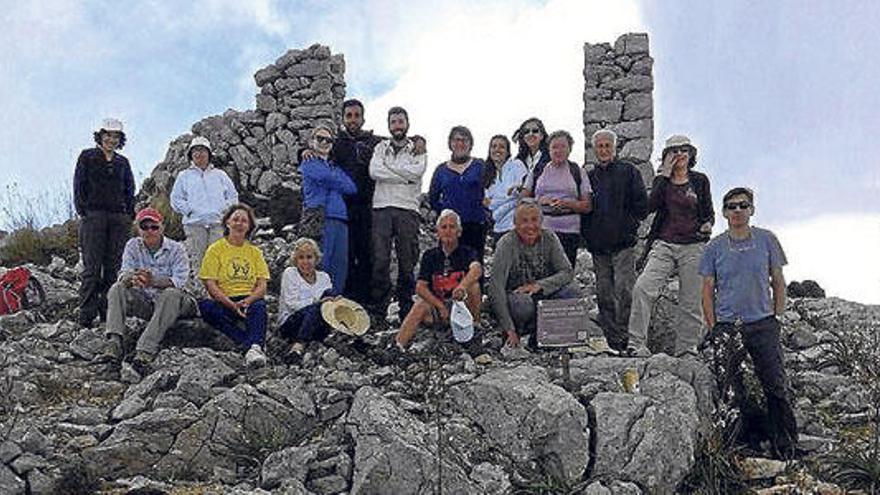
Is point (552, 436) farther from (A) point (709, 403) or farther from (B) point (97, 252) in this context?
(B) point (97, 252)

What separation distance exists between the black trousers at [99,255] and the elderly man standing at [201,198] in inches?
30.0

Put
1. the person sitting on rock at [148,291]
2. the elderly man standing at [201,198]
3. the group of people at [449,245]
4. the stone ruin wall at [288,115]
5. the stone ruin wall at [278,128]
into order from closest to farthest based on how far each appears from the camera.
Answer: the group of people at [449,245] → the person sitting on rock at [148,291] → the elderly man standing at [201,198] → the stone ruin wall at [288,115] → the stone ruin wall at [278,128]

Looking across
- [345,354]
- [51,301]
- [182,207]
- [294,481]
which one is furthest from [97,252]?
[294,481]

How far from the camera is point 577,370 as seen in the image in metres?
8.26

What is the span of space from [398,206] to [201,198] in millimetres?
2233

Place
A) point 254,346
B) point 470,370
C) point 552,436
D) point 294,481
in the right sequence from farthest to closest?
1. point 254,346
2. point 470,370
3. point 552,436
4. point 294,481

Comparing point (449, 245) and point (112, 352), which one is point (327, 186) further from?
point (112, 352)

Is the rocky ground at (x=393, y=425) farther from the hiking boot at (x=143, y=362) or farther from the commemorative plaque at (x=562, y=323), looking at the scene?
the commemorative plaque at (x=562, y=323)

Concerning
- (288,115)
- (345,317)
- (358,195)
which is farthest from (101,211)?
(288,115)

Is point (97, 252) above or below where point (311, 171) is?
below

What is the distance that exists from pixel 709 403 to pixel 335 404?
9.42 ft

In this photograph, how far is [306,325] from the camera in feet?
30.2

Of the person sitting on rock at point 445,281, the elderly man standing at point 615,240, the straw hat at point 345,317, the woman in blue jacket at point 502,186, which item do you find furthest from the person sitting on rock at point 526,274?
→ the straw hat at point 345,317

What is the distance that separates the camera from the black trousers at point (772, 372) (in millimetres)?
7527
